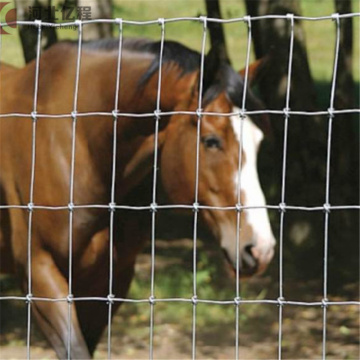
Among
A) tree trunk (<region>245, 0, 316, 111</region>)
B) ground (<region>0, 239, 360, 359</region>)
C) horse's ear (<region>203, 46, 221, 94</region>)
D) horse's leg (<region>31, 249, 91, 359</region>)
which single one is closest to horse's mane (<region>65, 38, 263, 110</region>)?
horse's ear (<region>203, 46, 221, 94</region>)

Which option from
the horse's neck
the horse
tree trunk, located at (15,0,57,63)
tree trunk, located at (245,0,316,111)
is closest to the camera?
the horse

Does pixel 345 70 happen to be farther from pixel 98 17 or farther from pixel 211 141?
pixel 211 141

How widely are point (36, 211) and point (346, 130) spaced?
3.13 m

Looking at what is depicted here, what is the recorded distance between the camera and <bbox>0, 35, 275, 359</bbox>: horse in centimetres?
359

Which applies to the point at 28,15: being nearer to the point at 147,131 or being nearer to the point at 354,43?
the point at 354,43

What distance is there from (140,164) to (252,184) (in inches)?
19.8

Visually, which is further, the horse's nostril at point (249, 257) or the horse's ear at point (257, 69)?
the horse's ear at point (257, 69)

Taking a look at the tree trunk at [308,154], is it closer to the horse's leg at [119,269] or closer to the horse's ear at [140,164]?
the horse's leg at [119,269]

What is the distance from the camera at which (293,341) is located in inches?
225

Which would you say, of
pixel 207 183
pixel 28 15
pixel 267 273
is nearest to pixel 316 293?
pixel 267 273

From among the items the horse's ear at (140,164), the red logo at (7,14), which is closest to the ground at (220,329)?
the red logo at (7,14)

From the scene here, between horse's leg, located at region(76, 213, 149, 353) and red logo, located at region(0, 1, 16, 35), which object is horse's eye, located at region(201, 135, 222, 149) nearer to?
horse's leg, located at region(76, 213, 149, 353)

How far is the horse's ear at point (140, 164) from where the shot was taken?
3758mm

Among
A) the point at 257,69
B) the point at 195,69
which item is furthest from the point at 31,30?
the point at 195,69
